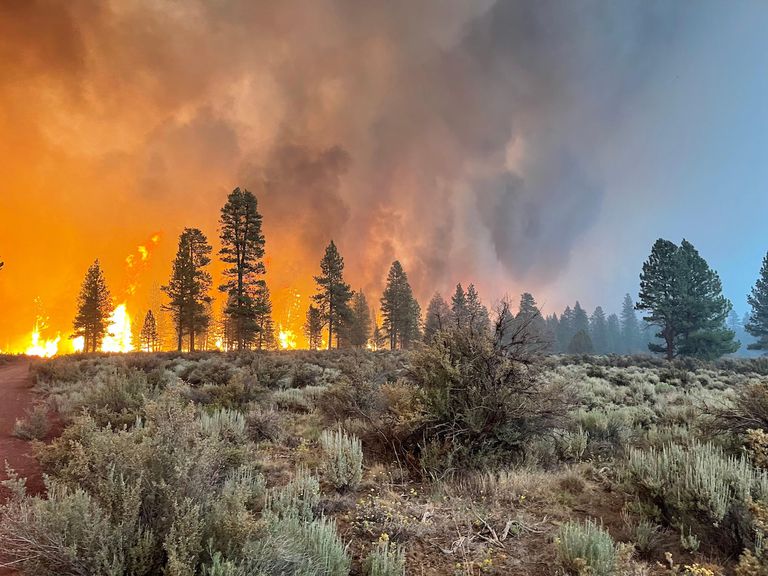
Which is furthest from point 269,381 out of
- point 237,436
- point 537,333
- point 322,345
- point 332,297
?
point 322,345

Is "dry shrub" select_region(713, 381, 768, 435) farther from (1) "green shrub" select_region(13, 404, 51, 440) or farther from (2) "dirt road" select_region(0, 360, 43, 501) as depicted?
(1) "green shrub" select_region(13, 404, 51, 440)

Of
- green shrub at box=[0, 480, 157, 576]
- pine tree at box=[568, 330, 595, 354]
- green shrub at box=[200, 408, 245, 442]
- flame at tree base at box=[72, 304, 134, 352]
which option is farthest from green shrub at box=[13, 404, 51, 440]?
pine tree at box=[568, 330, 595, 354]

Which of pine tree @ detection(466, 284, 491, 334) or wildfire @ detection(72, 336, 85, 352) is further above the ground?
wildfire @ detection(72, 336, 85, 352)

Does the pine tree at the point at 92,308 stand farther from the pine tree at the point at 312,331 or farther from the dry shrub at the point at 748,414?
the dry shrub at the point at 748,414

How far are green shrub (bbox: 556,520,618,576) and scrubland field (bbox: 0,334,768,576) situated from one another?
0.02 metres

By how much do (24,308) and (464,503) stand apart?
298ft

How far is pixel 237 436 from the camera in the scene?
7.15 meters

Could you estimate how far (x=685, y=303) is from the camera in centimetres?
3981

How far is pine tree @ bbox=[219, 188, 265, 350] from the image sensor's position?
118ft

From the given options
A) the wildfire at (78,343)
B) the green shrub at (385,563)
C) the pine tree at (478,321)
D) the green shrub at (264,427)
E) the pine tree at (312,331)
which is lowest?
the green shrub at (385,563)

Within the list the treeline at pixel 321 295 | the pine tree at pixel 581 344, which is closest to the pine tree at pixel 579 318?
the pine tree at pixel 581 344

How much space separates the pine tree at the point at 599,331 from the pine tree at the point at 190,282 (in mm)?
95762

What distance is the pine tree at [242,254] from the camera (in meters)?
36.1

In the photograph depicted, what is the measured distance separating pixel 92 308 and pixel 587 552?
61309mm
